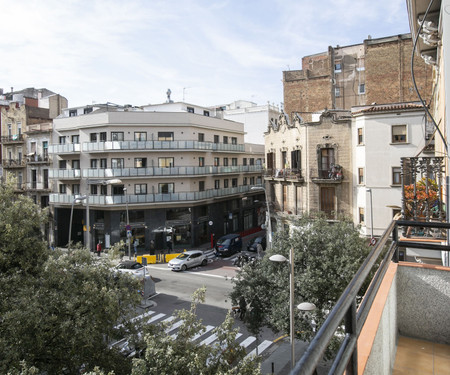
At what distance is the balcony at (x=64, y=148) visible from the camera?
40.1 meters

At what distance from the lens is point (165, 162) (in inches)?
1556

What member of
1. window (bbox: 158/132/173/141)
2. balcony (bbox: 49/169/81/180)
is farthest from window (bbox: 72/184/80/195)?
window (bbox: 158/132/173/141)

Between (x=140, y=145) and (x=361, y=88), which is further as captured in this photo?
(x=361, y=88)

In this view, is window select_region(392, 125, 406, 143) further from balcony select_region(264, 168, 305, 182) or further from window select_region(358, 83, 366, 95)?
window select_region(358, 83, 366, 95)

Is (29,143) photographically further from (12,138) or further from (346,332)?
(346,332)

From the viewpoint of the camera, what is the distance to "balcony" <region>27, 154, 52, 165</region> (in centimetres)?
4342

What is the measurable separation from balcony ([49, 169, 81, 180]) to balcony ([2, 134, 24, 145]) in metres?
8.52

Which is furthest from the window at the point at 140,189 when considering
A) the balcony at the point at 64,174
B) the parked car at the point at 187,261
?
the parked car at the point at 187,261

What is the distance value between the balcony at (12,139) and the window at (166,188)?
19.8 meters

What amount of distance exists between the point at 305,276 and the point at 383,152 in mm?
17270

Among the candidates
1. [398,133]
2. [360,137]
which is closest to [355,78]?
[360,137]

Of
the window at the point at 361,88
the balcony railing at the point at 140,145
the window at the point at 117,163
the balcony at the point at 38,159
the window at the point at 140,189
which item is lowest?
the window at the point at 140,189

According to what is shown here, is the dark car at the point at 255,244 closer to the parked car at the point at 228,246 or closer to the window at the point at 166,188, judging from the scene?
the parked car at the point at 228,246

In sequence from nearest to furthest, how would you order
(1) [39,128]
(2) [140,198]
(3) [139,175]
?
(2) [140,198] < (3) [139,175] < (1) [39,128]
